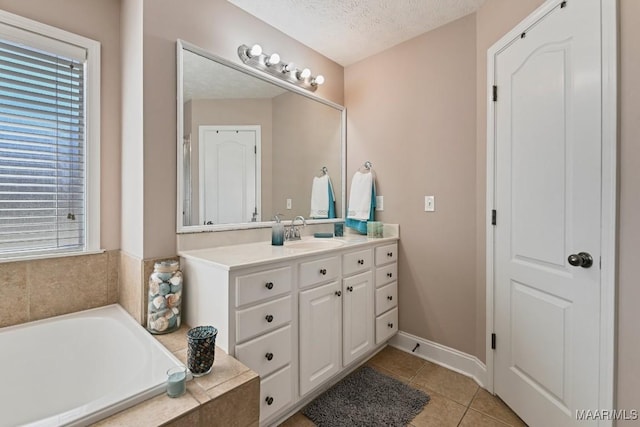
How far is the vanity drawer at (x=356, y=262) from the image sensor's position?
6.22 ft

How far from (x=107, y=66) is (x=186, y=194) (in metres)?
0.93

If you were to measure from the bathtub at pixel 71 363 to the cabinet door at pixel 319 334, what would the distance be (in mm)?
684

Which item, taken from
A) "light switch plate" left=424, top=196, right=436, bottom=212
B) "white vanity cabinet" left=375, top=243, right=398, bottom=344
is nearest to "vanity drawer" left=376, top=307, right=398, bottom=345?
"white vanity cabinet" left=375, top=243, right=398, bottom=344

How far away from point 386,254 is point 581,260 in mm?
1188

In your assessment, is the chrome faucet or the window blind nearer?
the window blind

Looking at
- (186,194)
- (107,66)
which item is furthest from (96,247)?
(107,66)

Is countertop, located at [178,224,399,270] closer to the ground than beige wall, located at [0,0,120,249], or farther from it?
closer to the ground

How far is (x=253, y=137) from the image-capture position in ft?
6.82

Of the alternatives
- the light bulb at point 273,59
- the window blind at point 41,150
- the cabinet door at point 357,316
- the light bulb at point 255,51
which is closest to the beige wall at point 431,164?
the cabinet door at point 357,316

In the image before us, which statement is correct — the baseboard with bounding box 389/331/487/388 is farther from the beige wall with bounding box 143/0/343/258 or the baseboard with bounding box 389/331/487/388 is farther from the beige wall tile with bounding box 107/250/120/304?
the beige wall tile with bounding box 107/250/120/304

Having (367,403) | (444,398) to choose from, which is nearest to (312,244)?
(367,403)

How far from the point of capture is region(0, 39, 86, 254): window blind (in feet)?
4.82

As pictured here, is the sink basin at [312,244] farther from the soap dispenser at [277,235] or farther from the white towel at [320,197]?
the white towel at [320,197]

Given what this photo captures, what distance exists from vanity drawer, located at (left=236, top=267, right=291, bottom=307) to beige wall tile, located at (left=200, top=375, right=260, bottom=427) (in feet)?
1.12
